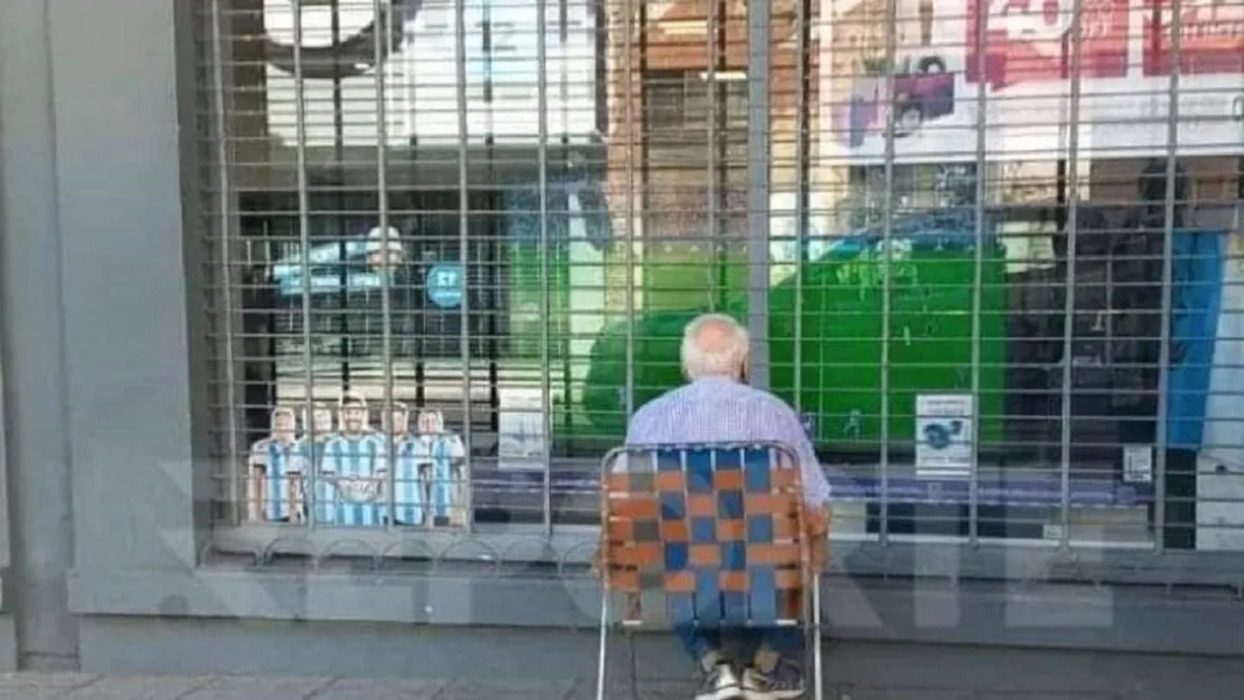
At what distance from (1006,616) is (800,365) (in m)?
1.09

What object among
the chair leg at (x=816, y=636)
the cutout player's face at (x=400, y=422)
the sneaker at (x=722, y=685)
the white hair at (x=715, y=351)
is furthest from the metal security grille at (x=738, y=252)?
the sneaker at (x=722, y=685)

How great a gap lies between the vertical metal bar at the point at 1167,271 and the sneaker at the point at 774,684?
4.52 feet

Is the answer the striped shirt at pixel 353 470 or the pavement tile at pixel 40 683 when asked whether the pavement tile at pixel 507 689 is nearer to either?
the striped shirt at pixel 353 470

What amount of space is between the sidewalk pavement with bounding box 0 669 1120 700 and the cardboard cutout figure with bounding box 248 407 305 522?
0.62m

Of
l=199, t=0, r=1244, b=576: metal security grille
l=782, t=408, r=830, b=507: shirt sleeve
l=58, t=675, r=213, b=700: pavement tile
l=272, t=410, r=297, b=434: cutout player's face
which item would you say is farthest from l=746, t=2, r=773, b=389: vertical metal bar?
l=58, t=675, r=213, b=700: pavement tile

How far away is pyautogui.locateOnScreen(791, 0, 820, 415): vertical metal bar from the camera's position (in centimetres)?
479

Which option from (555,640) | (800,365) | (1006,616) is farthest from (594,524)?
(1006,616)

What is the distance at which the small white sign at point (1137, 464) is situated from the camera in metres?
4.71

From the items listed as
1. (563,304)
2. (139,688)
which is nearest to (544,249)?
(563,304)

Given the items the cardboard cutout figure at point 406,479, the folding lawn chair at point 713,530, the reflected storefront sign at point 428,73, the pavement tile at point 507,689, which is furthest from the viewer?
the cardboard cutout figure at point 406,479

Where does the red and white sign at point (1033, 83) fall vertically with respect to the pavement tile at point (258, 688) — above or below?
above

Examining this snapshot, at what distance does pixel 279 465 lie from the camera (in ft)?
16.8

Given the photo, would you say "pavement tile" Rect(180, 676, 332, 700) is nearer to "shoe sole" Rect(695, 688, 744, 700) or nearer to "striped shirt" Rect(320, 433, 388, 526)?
"striped shirt" Rect(320, 433, 388, 526)

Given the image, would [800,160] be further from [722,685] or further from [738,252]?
[722,685]
